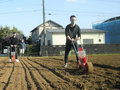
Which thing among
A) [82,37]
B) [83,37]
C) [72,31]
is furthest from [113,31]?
[72,31]

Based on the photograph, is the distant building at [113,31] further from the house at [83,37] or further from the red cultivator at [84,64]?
the red cultivator at [84,64]

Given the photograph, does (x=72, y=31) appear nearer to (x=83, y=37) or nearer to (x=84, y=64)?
(x=84, y=64)

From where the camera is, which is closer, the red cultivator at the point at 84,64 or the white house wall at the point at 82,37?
the red cultivator at the point at 84,64

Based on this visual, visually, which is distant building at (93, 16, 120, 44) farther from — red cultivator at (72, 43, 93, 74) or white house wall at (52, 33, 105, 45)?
red cultivator at (72, 43, 93, 74)

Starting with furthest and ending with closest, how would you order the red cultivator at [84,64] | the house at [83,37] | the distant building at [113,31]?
the distant building at [113,31], the house at [83,37], the red cultivator at [84,64]

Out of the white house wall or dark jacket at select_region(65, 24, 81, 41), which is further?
the white house wall

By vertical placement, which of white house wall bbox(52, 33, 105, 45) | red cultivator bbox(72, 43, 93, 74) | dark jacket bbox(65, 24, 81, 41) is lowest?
red cultivator bbox(72, 43, 93, 74)

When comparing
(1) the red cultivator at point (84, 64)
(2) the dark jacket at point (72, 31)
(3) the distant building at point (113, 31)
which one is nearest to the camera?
(1) the red cultivator at point (84, 64)

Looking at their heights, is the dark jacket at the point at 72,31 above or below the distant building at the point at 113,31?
below

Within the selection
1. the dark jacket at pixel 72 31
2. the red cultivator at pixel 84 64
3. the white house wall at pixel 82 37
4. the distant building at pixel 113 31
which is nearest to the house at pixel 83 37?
the white house wall at pixel 82 37

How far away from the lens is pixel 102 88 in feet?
11.5

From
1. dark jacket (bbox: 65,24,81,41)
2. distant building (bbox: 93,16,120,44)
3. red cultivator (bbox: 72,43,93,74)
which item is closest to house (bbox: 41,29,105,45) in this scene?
distant building (bbox: 93,16,120,44)

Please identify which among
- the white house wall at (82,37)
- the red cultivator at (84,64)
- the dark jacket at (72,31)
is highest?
the white house wall at (82,37)

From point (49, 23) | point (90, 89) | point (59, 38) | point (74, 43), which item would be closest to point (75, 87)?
point (90, 89)
